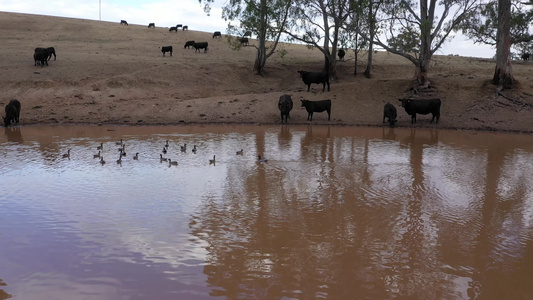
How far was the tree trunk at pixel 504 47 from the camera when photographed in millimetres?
22672

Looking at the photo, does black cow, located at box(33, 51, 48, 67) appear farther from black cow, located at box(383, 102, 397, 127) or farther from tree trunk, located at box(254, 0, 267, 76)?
black cow, located at box(383, 102, 397, 127)

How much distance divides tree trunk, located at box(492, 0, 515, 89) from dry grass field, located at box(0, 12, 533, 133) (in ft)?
1.72

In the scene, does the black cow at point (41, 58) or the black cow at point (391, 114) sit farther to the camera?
the black cow at point (41, 58)

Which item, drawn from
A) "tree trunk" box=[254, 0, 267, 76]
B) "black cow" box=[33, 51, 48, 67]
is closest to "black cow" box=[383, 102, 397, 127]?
"tree trunk" box=[254, 0, 267, 76]

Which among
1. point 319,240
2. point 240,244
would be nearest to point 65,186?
point 240,244

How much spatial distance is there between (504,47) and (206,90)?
52.5 feet

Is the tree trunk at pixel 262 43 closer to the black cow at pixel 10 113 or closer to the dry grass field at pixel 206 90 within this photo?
the dry grass field at pixel 206 90

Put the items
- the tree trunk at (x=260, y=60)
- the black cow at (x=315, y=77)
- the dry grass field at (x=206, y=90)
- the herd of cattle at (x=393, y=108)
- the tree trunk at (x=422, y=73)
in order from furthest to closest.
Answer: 1. the tree trunk at (x=260, y=60)
2. the black cow at (x=315, y=77)
3. the tree trunk at (x=422, y=73)
4. the dry grass field at (x=206, y=90)
5. the herd of cattle at (x=393, y=108)

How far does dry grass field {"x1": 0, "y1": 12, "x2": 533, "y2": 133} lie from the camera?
21.5m

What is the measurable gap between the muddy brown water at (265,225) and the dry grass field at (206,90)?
7714mm

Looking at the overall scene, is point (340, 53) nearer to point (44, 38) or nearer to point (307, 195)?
point (44, 38)

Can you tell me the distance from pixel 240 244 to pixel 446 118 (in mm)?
17701

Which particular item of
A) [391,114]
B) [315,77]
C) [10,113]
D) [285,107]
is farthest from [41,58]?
[391,114]

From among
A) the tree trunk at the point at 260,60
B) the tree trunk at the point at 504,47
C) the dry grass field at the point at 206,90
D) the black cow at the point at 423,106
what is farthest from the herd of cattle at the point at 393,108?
the tree trunk at the point at 260,60
